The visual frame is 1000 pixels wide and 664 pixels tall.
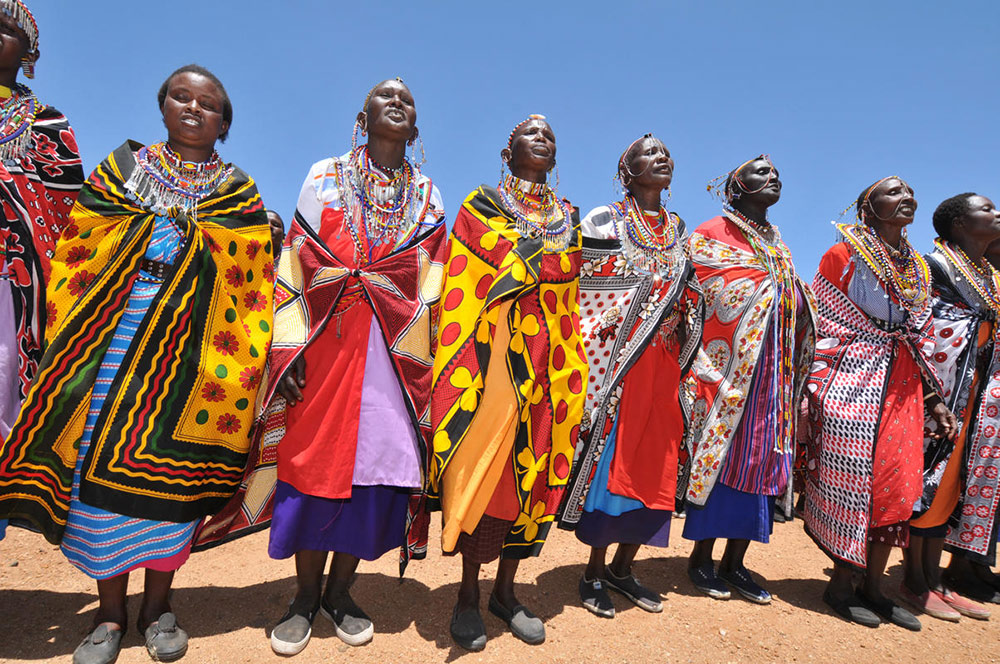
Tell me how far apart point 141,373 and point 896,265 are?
15.8 ft

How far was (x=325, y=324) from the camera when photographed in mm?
3141

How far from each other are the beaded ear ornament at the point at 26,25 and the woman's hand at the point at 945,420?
6.05 m

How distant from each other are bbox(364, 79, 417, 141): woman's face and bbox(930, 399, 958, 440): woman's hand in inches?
161

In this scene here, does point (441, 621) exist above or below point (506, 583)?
below

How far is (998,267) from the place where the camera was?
5238mm

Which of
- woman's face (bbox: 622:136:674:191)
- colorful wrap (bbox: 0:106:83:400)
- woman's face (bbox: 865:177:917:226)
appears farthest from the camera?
woman's face (bbox: 865:177:917:226)

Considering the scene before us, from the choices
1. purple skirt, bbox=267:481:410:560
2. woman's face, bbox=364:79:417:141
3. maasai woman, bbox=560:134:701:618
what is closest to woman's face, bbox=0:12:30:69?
woman's face, bbox=364:79:417:141

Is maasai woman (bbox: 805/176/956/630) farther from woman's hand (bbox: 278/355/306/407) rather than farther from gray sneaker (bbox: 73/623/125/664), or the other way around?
gray sneaker (bbox: 73/623/125/664)

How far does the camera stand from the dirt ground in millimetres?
3125

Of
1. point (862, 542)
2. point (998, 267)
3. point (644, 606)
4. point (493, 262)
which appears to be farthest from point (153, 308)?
point (998, 267)

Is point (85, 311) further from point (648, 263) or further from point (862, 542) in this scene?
point (862, 542)

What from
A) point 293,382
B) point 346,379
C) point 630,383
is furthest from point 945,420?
point 293,382

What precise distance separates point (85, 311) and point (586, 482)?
9.14 ft

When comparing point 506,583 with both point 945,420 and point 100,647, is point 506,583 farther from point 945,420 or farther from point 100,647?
point 945,420
